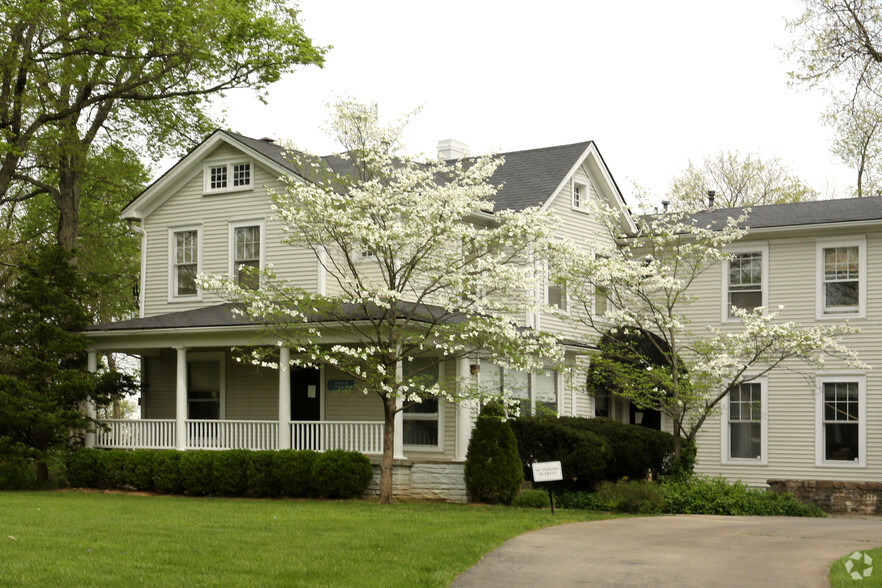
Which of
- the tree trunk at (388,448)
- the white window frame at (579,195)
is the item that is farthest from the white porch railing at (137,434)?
the white window frame at (579,195)

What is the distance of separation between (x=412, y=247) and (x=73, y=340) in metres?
8.11

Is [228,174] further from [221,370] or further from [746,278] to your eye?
[746,278]

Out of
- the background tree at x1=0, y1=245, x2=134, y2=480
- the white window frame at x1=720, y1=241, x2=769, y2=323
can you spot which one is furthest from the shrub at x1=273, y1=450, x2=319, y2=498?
the white window frame at x1=720, y1=241, x2=769, y2=323

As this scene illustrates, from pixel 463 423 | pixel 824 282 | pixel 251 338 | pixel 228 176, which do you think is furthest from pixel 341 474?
pixel 824 282

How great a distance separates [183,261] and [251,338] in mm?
4288

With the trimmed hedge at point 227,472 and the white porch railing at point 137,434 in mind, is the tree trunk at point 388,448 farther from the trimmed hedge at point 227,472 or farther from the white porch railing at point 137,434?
the white porch railing at point 137,434

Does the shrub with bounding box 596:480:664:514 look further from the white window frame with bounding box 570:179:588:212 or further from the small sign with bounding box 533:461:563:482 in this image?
the white window frame with bounding box 570:179:588:212

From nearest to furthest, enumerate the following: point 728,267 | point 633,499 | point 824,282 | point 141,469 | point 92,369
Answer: point 633,499
point 141,469
point 92,369
point 824,282
point 728,267

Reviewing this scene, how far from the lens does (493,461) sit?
18547 mm

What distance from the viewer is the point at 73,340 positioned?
69.7 ft

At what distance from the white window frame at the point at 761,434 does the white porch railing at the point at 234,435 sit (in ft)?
33.1

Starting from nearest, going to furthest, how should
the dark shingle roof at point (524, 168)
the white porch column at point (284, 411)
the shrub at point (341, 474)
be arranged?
the shrub at point (341, 474)
the white porch column at point (284, 411)
the dark shingle roof at point (524, 168)

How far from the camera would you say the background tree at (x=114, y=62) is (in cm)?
2273

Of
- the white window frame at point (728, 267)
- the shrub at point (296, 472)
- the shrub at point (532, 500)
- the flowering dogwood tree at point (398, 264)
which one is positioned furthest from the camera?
the white window frame at point (728, 267)
